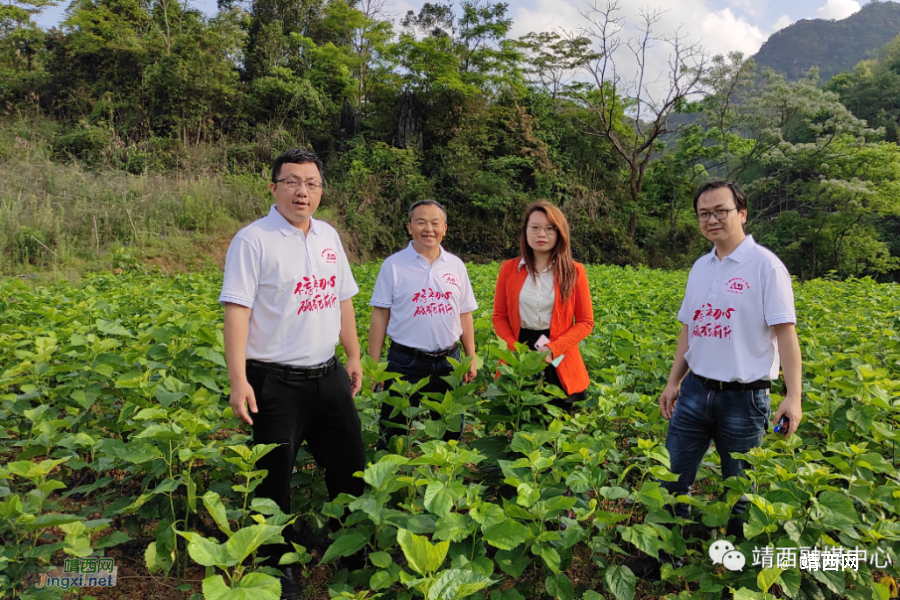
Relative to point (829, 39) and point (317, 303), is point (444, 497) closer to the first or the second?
point (317, 303)

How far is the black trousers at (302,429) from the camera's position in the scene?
7.04 feet

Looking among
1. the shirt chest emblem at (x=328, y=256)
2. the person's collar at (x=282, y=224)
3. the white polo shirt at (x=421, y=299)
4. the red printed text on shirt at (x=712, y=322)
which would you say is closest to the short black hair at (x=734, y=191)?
the red printed text on shirt at (x=712, y=322)

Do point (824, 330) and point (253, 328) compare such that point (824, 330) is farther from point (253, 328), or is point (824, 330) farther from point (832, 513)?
point (253, 328)

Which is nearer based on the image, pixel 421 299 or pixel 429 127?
pixel 421 299

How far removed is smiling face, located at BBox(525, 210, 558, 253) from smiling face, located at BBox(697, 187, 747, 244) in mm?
711

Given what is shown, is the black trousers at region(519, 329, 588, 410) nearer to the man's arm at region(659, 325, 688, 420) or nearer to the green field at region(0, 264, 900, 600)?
the green field at region(0, 264, 900, 600)

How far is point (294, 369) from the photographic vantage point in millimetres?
2184

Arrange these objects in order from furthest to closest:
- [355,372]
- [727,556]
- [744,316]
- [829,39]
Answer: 1. [829,39]
2. [355,372]
3. [744,316]
4. [727,556]

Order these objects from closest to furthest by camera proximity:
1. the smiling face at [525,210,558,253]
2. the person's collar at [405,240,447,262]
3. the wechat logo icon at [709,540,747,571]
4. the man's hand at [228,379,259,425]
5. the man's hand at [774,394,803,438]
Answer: the wechat logo icon at [709,540,747,571]
the man's hand at [228,379,259,425]
the man's hand at [774,394,803,438]
the smiling face at [525,210,558,253]
the person's collar at [405,240,447,262]

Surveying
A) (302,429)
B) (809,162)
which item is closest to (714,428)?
(302,429)

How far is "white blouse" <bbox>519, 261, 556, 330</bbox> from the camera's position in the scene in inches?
113

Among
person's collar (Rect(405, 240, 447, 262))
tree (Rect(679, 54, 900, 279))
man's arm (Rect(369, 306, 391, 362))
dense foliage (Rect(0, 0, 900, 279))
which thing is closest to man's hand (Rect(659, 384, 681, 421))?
person's collar (Rect(405, 240, 447, 262))

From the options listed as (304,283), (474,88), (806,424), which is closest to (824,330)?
(806,424)

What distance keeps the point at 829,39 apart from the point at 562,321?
309 feet
